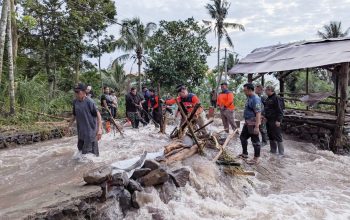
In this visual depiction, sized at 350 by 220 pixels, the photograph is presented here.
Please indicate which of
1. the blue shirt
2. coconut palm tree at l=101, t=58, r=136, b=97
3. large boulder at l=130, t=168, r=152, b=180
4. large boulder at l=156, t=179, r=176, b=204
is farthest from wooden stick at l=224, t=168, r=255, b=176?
coconut palm tree at l=101, t=58, r=136, b=97

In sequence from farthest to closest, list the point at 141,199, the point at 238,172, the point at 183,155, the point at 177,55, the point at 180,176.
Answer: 1. the point at 177,55
2. the point at 183,155
3. the point at 238,172
4. the point at 180,176
5. the point at 141,199

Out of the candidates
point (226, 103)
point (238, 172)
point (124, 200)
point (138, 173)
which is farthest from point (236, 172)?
point (226, 103)

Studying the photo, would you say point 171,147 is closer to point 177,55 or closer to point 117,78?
point 177,55

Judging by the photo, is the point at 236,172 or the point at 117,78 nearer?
the point at 236,172

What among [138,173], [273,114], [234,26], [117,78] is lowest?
[138,173]

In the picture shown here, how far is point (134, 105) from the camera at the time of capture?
12.0 metres

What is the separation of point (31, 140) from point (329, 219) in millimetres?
8854

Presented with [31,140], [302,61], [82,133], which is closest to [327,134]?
[302,61]

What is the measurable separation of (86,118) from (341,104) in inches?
282

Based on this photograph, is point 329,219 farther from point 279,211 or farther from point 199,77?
point 199,77

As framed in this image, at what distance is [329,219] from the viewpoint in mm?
5617

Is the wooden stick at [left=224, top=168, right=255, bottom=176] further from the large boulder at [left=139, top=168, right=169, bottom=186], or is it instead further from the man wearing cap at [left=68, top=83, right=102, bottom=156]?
the man wearing cap at [left=68, top=83, right=102, bottom=156]

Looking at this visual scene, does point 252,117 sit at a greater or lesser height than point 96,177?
greater

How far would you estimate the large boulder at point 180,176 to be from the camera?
5.97 meters
